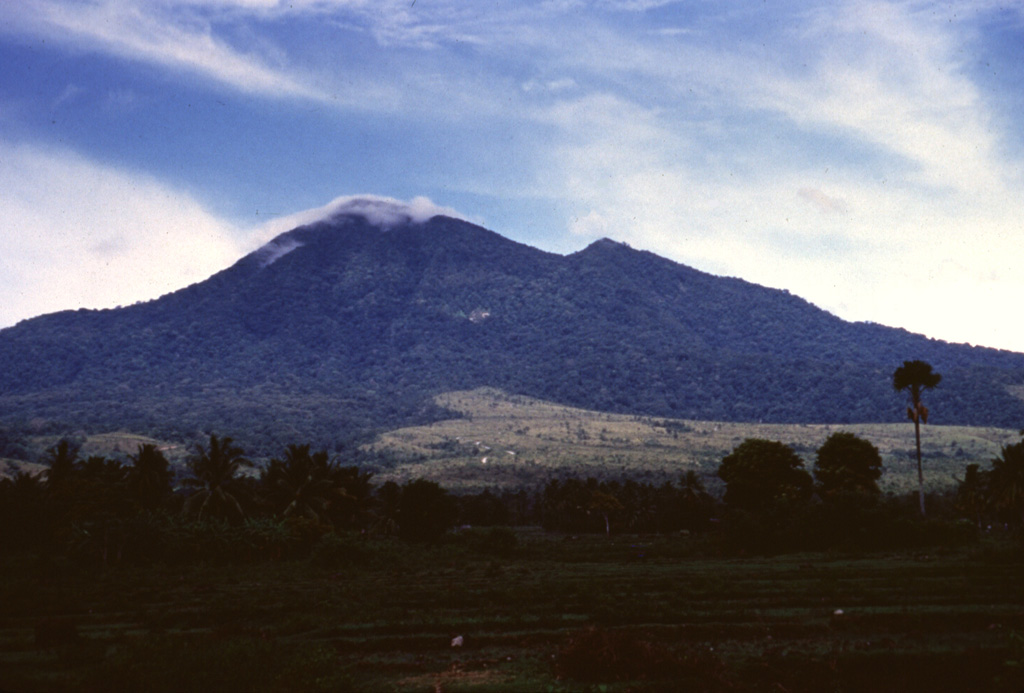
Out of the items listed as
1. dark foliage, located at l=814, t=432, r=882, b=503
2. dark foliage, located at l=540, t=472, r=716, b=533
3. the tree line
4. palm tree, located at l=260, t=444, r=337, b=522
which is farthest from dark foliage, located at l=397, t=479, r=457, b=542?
dark foliage, located at l=814, t=432, r=882, b=503

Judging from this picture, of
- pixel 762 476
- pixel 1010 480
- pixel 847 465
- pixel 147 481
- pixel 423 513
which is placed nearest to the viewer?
pixel 1010 480

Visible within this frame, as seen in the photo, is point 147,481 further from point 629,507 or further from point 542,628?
point 629,507

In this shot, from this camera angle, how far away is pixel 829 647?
26016 mm

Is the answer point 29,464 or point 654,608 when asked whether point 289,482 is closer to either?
point 654,608

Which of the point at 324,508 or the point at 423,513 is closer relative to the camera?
the point at 324,508

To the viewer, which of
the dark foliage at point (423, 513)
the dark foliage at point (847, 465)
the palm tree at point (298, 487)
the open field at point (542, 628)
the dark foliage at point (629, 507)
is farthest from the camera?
the dark foliage at point (629, 507)

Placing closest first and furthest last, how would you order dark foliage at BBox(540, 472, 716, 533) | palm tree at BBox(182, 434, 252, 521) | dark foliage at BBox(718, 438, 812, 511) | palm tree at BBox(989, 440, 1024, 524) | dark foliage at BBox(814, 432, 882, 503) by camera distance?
palm tree at BBox(989, 440, 1024, 524), palm tree at BBox(182, 434, 252, 521), dark foliage at BBox(814, 432, 882, 503), dark foliage at BBox(718, 438, 812, 511), dark foliage at BBox(540, 472, 716, 533)

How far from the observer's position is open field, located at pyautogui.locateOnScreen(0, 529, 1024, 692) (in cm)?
2314

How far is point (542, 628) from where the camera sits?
1238 inches

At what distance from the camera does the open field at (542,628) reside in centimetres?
2314

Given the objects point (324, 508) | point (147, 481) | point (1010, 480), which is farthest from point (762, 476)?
point (147, 481)

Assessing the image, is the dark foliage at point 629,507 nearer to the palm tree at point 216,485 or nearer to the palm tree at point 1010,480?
the palm tree at point 1010,480

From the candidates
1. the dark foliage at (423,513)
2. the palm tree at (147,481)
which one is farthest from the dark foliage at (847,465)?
the palm tree at (147,481)

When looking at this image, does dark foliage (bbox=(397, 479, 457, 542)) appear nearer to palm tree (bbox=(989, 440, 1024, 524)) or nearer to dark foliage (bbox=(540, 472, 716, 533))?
dark foliage (bbox=(540, 472, 716, 533))
